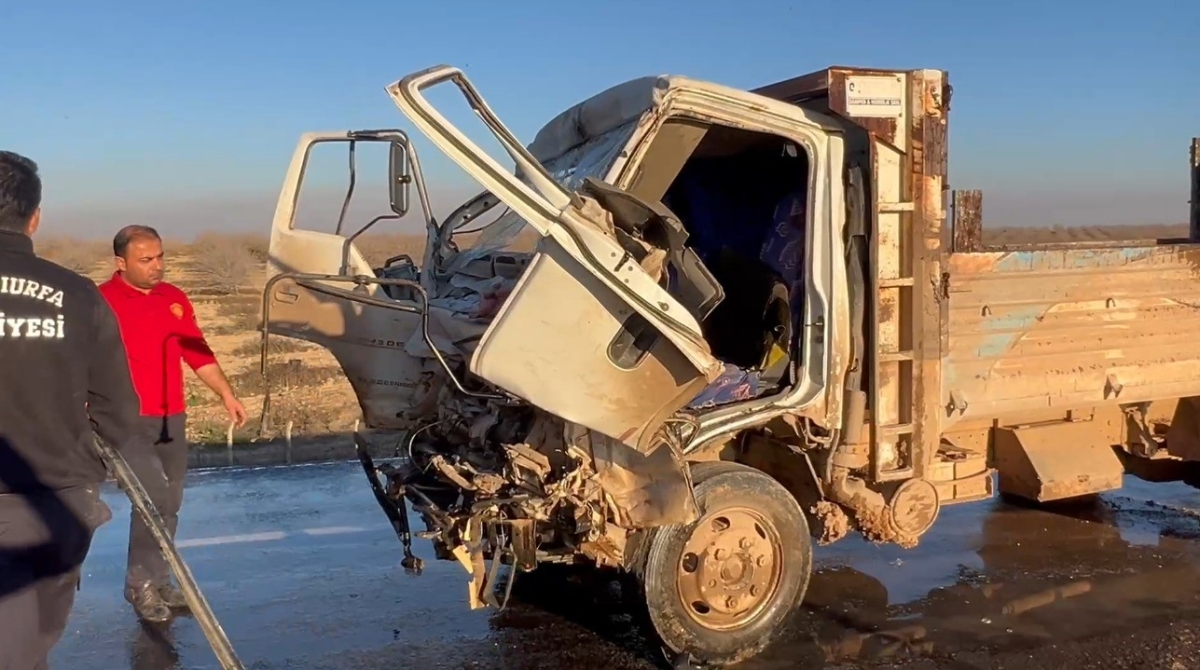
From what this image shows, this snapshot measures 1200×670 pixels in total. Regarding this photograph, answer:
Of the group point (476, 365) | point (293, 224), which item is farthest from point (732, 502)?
point (293, 224)

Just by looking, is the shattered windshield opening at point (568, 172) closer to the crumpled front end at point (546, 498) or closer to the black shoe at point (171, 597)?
the crumpled front end at point (546, 498)

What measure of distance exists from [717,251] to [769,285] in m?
0.69

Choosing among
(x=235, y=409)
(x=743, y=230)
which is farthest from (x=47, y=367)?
(x=743, y=230)

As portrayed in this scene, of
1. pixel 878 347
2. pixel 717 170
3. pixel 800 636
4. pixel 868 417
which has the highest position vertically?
pixel 717 170

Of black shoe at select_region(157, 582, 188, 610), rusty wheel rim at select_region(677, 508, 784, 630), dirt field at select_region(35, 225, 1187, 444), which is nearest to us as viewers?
rusty wheel rim at select_region(677, 508, 784, 630)

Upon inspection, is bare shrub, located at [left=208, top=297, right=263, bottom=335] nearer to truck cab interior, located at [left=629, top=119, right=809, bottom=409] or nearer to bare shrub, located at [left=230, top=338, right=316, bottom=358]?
bare shrub, located at [left=230, top=338, right=316, bottom=358]

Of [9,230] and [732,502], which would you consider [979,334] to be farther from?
[9,230]

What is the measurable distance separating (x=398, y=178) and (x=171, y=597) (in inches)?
98.9

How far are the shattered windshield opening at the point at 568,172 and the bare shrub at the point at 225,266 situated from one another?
21.2 m

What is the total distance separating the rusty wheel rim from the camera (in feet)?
14.9

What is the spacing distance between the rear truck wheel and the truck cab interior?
449mm

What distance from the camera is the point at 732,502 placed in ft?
15.0

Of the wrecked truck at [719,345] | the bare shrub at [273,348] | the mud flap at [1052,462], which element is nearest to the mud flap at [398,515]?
the wrecked truck at [719,345]

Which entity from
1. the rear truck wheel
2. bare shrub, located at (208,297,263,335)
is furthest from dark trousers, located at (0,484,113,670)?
bare shrub, located at (208,297,263,335)
